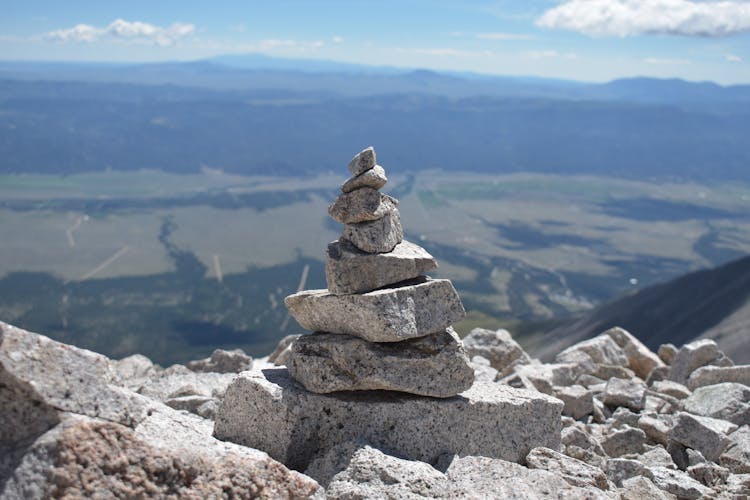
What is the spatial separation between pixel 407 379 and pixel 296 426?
2.08 meters

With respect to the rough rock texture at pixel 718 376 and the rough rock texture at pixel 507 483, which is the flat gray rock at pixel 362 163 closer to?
the rough rock texture at pixel 507 483

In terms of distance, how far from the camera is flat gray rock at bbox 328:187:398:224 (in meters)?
13.2

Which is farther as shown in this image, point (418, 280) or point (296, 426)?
point (418, 280)

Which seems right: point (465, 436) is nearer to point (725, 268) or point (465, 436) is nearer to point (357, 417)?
point (357, 417)

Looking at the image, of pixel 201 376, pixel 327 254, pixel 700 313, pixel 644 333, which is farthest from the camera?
pixel 644 333

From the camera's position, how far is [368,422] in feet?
40.5

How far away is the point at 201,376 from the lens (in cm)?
1967

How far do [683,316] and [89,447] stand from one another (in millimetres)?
83243

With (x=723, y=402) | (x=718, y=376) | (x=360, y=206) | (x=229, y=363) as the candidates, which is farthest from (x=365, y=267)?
(x=718, y=376)

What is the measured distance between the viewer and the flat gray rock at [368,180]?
1335 centimetres

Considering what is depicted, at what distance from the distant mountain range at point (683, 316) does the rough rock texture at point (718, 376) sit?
3415cm

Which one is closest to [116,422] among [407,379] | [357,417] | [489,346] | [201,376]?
[357,417]

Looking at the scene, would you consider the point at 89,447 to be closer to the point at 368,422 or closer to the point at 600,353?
the point at 368,422

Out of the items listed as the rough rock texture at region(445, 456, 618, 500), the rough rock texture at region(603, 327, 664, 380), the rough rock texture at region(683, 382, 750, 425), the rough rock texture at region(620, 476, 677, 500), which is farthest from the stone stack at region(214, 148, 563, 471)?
the rough rock texture at region(603, 327, 664, 380)
